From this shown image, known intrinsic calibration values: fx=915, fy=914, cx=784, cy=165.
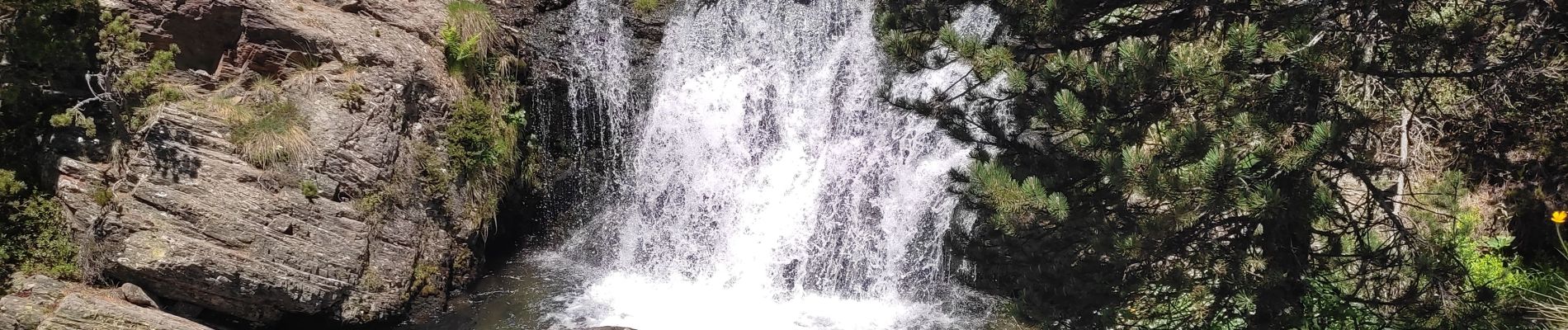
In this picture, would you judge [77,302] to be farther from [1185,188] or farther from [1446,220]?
[1446,220]

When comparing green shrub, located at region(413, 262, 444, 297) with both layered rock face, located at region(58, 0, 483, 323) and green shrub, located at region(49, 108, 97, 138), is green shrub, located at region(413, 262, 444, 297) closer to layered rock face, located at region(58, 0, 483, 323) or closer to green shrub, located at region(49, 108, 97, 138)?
layered rock face, located at region(58, 0, 483, 323)

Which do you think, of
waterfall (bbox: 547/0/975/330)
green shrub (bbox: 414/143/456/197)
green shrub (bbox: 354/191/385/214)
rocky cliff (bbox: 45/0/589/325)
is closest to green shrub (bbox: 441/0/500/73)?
rocky cliff (bbox: 45/0/589/325)

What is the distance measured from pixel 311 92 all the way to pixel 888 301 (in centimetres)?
526

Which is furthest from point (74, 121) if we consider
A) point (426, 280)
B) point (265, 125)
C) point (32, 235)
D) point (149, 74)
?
point (426, 280)

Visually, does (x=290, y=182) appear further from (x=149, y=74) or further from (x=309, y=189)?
(x=149, y=74)

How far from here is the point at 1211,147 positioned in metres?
3.92

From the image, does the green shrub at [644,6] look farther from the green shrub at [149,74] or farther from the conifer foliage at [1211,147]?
the conifer foliage at [1211,147]

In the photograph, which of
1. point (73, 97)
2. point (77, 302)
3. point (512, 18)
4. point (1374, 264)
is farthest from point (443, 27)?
point (1374, 264)

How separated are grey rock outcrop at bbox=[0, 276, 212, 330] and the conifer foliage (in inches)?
211

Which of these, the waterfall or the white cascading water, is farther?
the white cascading water

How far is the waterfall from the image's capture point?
27.6ft

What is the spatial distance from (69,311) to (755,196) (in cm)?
546

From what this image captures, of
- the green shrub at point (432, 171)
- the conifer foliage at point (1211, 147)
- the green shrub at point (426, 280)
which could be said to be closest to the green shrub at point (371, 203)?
the green shrub at point (432, 171)

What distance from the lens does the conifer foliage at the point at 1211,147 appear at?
398 cm
